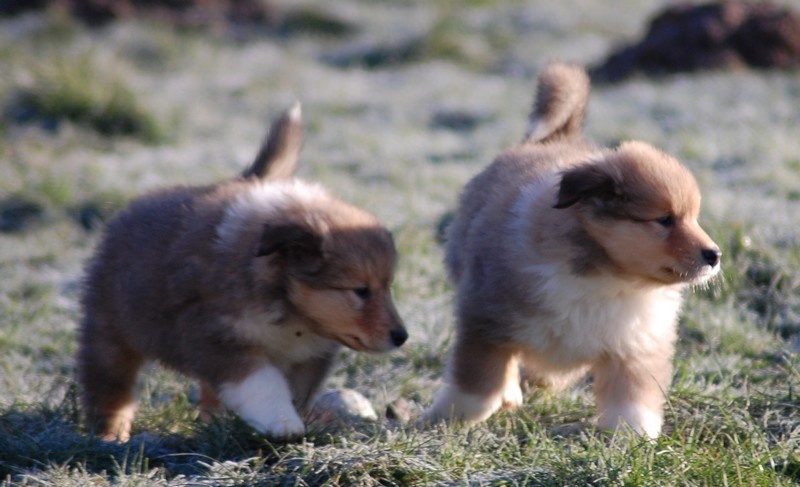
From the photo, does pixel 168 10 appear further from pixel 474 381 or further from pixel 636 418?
pixel 636 418

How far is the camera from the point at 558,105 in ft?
18.7

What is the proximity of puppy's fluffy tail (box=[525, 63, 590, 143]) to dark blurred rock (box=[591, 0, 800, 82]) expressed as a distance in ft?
22.8

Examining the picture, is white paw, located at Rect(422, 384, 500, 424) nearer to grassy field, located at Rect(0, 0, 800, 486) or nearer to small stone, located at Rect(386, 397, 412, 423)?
grassy field, located at Rect(0, 0, 800, 486)

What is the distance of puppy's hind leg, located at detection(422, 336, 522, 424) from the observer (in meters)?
4.60

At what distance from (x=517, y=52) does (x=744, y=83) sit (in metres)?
3.90

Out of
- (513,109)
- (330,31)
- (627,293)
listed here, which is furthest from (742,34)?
(627,293)

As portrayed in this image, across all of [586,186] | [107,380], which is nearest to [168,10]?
[107,380]

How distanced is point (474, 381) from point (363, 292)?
0.62m

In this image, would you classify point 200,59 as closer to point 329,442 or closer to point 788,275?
point 788,275

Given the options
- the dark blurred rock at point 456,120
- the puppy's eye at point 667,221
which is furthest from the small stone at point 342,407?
the dark blurred rock at point 456,120

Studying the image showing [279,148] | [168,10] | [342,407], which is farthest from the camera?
[168,10]

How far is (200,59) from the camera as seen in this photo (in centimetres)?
1338

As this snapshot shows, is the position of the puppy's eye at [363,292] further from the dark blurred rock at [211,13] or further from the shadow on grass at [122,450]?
the dark blurred rock at [211,13]

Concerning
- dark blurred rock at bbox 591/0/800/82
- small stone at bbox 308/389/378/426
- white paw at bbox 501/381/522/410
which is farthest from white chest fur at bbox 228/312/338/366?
dark blurred rock at bbox 591/0/800/82
